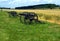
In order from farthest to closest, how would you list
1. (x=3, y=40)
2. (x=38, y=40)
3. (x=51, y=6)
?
(x=51, y=6) → (x=38, y=40) → (x=3, y=40)

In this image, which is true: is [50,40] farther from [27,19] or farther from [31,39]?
[27,19]

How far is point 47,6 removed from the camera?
366 feet

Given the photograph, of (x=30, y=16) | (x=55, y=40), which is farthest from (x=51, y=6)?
(x=55, y=40)

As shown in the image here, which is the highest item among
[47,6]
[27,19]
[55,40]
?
[55,40]

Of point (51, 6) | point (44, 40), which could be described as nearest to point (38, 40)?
point (44, 40)

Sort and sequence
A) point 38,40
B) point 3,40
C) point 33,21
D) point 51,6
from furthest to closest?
point 51,6, point 33,21, point 38,40, point 3,40

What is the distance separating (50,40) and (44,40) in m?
0.32

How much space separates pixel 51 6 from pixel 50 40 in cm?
10029

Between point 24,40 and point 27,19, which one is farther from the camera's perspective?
point 27,19

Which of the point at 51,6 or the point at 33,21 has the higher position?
the point at 33,21

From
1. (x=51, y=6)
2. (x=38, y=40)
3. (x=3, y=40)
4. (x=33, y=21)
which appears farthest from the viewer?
(x=51, y=6)

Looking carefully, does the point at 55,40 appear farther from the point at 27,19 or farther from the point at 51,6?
the point at 51,6

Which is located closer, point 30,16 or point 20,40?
point 20,40

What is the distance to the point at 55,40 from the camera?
469 inches
